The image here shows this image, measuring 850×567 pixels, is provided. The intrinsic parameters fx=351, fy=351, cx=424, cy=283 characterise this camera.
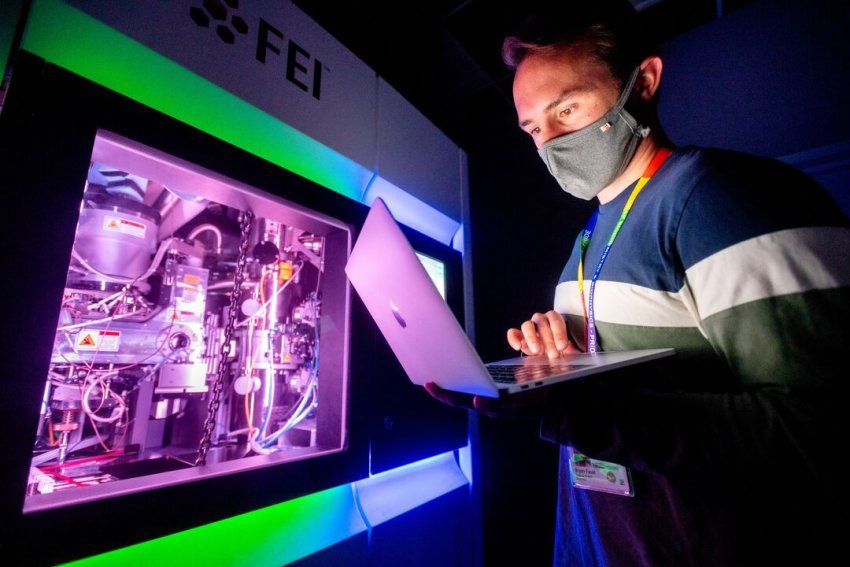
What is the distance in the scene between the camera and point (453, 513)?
76.8 inches

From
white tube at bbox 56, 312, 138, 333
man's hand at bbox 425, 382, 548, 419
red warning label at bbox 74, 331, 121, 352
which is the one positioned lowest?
man's hand at bbox 425, 382, 548, 419

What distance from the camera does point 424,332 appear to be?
32.9 inches

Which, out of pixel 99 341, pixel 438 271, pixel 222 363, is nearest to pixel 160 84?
Result: pixel 222 363

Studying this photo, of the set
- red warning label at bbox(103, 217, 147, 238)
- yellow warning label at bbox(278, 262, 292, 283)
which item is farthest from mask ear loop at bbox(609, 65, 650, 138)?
red warning label at bbox(103, 217, 147, 238)

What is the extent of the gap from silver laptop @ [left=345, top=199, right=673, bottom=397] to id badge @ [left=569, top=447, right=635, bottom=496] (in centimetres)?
31

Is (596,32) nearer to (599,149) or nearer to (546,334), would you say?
(599,149)

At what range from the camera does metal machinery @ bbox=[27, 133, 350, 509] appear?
1470 mm

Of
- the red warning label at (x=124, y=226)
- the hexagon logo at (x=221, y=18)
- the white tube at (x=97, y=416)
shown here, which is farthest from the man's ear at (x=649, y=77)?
the white tube at (x=97, y=416)

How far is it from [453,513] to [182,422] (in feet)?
5.57

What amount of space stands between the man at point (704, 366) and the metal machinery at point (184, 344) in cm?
96

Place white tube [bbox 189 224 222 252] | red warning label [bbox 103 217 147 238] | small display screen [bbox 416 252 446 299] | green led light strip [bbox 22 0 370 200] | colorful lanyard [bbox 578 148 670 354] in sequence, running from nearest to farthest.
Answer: green led light strip [bbox 22 0 370 200], colorful lanyard [bbox 578 148 670 354], red warning label [bbox 103 217 147 238], small display screen [bbox 416 252 446 299], white tube [bbox 189 224 222 252]

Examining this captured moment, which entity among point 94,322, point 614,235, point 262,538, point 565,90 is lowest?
point 262,538

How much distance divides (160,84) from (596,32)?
1.41m

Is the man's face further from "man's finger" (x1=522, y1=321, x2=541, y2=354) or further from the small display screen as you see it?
the small display screen
